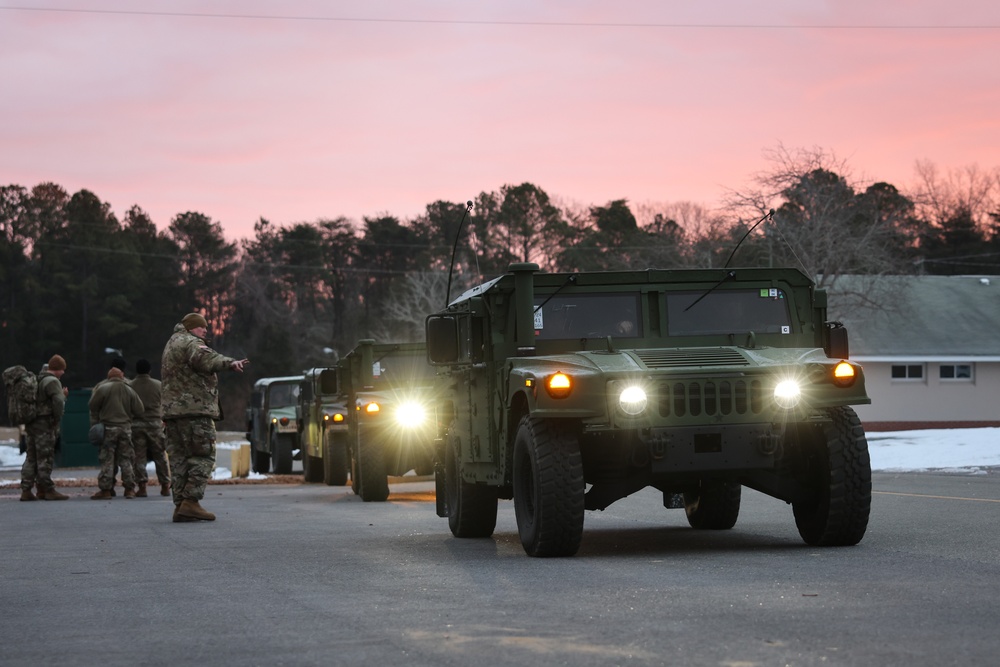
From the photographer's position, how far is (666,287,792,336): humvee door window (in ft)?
38.3

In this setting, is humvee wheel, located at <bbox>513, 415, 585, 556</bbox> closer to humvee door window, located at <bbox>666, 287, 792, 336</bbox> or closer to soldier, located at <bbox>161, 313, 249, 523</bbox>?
humvee door window, located at <bbox>666, 287, 792, 336</bbox>

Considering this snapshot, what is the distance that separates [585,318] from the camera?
11.6 meters

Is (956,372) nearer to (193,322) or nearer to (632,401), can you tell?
(193,322)

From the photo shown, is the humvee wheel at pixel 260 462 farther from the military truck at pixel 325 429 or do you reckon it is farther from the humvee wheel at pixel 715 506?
the humvee wheel at pixel 715 506

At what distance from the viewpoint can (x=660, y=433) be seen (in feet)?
33.8

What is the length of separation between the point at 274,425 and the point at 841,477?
74.4 ft

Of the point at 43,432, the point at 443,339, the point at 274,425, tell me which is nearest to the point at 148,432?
the point at 43,432

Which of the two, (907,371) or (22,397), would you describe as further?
(907,371)

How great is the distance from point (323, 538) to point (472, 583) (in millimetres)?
4287

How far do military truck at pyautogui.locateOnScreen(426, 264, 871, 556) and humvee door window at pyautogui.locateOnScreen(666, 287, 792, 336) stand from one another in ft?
0.03

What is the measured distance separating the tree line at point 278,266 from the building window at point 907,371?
17.9m

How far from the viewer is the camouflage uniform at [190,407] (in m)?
15.6

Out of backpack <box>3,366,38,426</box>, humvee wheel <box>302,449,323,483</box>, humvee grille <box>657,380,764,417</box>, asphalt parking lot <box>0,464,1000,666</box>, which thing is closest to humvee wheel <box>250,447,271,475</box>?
humvee wheel <box>302,449,323,483</box>

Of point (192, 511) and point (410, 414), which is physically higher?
point (410, 414)
